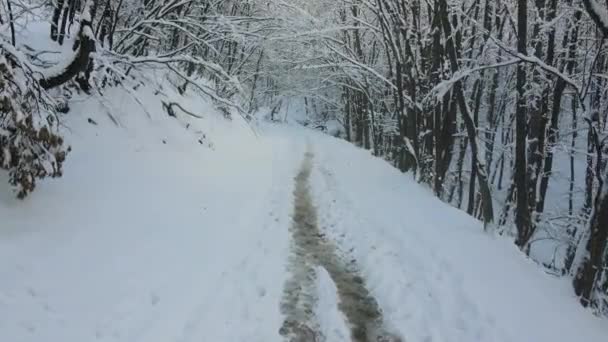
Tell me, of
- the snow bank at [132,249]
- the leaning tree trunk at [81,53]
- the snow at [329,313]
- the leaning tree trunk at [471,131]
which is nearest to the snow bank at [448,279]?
the leaning tree trunk at [471,131]

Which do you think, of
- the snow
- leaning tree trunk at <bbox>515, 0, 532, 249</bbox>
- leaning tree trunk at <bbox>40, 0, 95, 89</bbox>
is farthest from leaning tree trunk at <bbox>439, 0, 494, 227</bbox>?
leaning tree trunk at <bbox>40, 0, 95, 89</bbox>

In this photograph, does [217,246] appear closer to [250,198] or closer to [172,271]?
[172,271]

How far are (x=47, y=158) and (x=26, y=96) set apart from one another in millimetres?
693

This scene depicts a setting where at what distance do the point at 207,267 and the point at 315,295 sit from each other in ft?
4.52

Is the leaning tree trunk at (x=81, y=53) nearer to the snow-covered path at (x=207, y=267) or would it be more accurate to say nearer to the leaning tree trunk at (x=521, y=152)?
the snow-covered path at (x=207, y=267)

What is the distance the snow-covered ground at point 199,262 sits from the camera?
4211mm

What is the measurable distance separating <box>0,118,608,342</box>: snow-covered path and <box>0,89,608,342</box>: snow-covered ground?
19 mm

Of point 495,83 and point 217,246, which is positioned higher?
point 495,83

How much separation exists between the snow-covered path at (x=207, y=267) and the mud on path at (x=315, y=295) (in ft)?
0.31

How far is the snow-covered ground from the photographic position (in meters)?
4.21

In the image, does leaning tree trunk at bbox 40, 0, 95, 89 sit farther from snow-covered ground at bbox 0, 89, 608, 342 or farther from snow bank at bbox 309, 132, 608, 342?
snow bank at bbox 309, 132, 608, 342

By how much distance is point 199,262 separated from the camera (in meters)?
5.82

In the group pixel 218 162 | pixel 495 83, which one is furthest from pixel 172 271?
pixel 495 83

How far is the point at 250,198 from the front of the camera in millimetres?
9969
